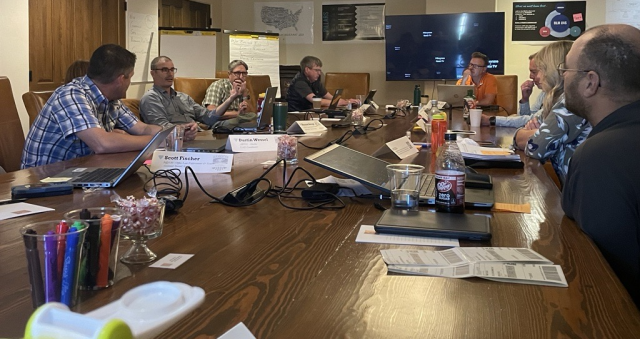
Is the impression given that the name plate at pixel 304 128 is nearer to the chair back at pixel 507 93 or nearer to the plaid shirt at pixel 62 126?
the plaid shirt at pixel 62 126

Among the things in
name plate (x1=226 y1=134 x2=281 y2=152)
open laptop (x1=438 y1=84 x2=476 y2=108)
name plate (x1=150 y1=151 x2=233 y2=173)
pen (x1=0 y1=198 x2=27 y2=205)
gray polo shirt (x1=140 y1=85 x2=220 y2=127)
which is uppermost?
open laptop (x1=438 y1=84 x2=476 y2=108)

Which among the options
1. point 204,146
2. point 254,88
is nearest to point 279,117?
point 204,146

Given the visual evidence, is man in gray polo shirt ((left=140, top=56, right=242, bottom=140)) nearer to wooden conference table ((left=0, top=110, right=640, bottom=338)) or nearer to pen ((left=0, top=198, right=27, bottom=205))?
pen ((left=0, top=198, right=27, bottom=205))

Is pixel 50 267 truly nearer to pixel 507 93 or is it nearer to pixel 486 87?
pixel 486 87

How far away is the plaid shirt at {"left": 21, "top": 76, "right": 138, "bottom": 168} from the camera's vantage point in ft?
8.62

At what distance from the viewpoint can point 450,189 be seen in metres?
1.42

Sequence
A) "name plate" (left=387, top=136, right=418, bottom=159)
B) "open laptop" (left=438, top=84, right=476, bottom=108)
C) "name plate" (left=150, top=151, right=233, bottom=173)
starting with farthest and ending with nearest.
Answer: "open laptop" (left=438, top=84, right=476, bottom=108)
"name plate" (left=387, top=136, right=418, bottom=159)
"name plate" (left=150, top=151, right=233, bottom=173)

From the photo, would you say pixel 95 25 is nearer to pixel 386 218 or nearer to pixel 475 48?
pixel 475 48

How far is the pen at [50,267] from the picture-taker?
730 mm

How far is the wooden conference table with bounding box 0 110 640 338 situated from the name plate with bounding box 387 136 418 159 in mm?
943

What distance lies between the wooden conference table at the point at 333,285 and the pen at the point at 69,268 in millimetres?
47

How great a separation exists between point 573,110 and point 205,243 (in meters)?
1.24

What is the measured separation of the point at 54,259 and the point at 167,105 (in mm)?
4050

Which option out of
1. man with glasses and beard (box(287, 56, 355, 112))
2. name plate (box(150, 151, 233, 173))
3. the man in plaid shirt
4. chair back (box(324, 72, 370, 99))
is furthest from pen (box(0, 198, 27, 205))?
chair back (box(324, 72, 370, 99))
